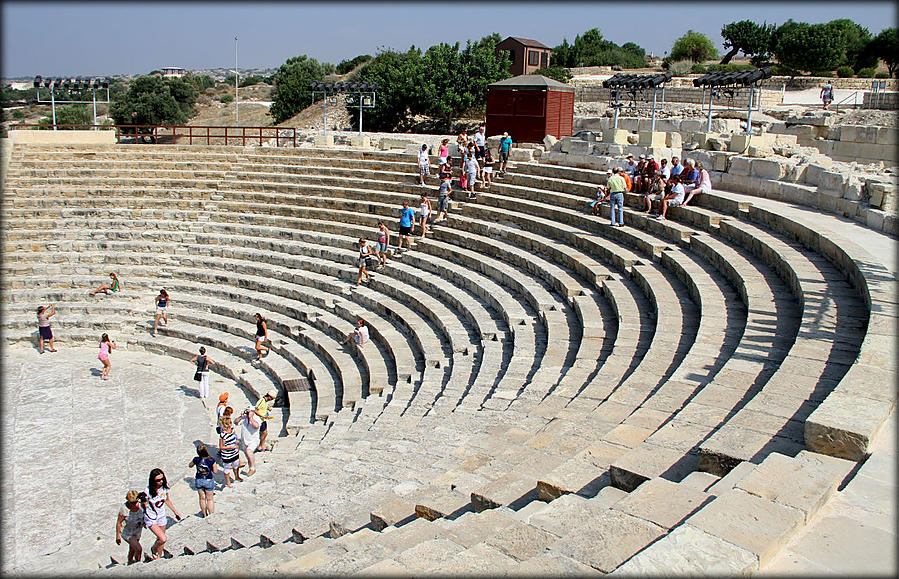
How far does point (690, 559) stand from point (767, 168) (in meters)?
13.2

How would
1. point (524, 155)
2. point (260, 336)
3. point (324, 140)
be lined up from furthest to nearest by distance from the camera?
1. point (324, 140)
2. point (524, 155)
3. point (260, 336)

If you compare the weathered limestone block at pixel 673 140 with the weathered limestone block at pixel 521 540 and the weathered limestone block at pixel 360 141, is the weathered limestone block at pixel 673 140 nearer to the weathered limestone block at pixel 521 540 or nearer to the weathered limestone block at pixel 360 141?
the weathered limestone block at pixel 360 141

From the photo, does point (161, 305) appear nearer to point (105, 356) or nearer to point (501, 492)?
point (105, 356)

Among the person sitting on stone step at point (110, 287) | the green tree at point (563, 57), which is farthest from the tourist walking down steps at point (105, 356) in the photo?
the green tree at point (563, 57)

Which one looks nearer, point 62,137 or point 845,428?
point 845,428

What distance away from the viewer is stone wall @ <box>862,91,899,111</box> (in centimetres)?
2331

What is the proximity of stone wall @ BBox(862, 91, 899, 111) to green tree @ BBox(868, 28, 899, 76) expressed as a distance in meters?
21.6

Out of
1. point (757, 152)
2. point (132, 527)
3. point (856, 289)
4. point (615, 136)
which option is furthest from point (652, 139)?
point (132, 527)

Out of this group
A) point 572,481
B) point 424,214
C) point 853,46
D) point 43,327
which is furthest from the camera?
point 853,46

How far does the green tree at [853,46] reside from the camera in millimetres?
45062

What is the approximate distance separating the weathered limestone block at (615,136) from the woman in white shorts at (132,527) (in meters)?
14.4

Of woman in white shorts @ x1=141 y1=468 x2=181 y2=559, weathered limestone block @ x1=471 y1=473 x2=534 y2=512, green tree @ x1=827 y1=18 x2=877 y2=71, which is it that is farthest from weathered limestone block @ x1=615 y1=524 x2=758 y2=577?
green tree @ x1=827 y1=18 x2=877 y2=71

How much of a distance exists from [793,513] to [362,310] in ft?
35.6

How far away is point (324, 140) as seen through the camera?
75.3ft
